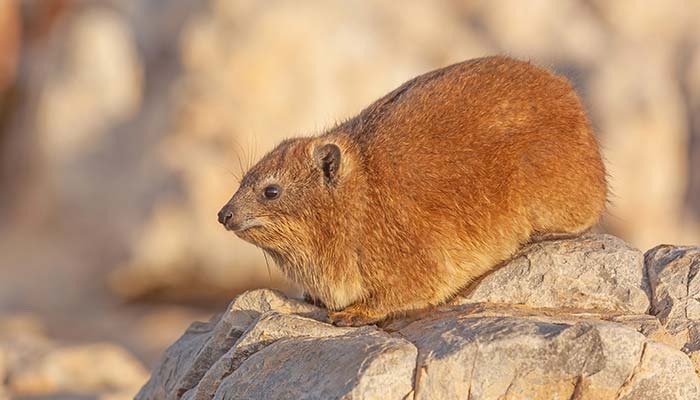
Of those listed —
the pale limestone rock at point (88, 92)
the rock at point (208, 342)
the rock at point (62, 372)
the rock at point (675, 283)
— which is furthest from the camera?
the pale limestone rock at point (88, 92)

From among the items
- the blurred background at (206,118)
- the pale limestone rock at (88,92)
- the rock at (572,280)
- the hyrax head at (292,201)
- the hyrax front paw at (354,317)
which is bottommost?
the rock at (572,280)

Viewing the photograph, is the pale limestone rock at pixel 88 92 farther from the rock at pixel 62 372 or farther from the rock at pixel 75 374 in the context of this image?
the rock at pixel 75 374

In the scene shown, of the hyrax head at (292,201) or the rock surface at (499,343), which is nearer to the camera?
the rock surface at (499,343)

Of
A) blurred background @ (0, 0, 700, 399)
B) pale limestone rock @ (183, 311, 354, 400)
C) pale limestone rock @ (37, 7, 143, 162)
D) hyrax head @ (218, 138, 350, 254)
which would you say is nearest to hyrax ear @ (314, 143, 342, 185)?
hyrax head @ (218, 138, 350, 254)

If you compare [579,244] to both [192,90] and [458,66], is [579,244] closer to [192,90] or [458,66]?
[458,66]

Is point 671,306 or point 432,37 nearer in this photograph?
point 671,306

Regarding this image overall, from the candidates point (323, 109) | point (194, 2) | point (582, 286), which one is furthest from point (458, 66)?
point (194, 2)

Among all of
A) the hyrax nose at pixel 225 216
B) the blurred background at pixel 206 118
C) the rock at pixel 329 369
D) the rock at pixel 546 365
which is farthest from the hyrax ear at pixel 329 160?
the blurred background at pixel 206 118
